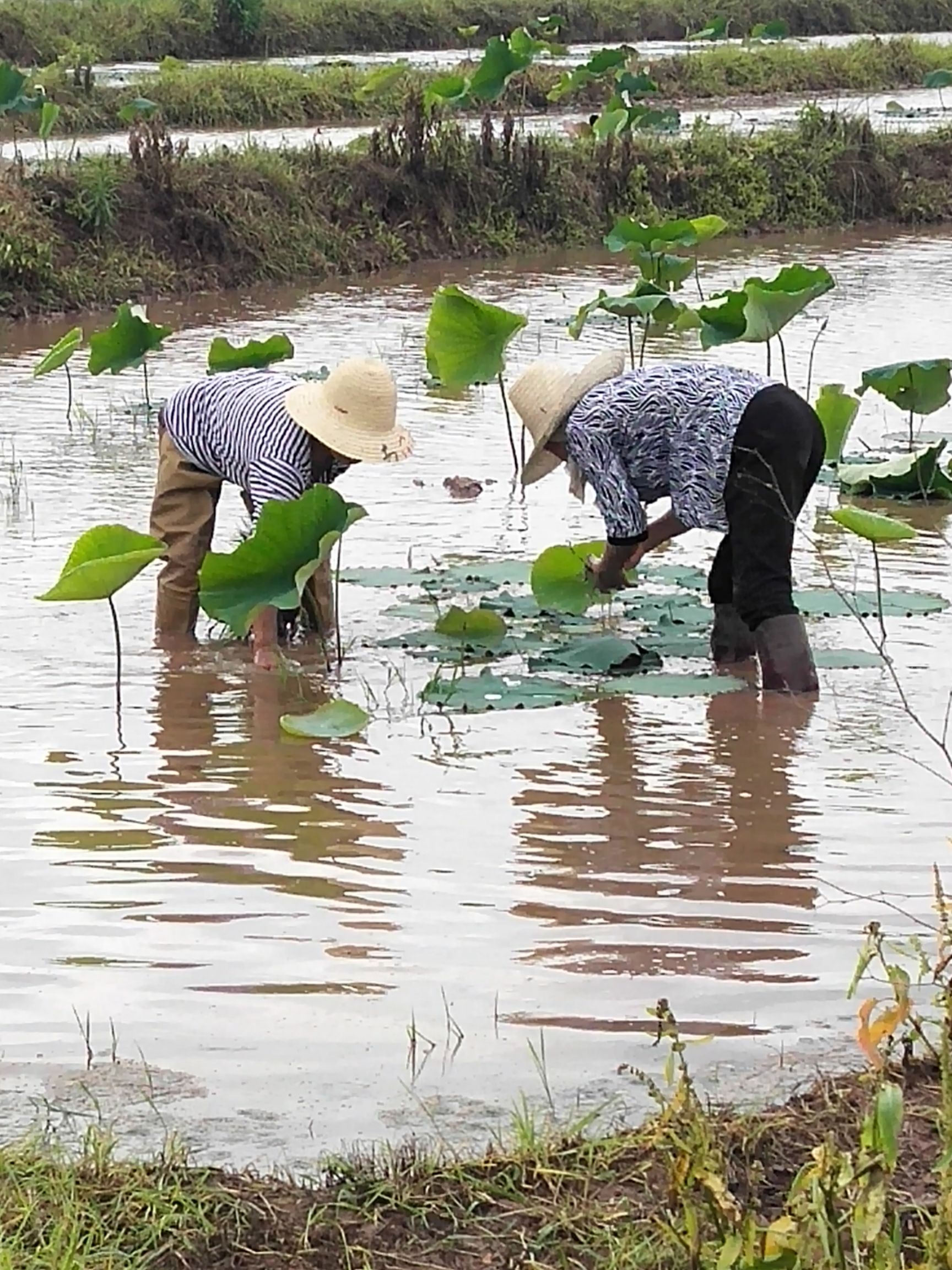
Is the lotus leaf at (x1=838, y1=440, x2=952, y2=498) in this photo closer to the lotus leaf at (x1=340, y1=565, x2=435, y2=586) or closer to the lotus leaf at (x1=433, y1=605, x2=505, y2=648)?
the lotus leaf at (x1=340, y1=565, x2=435, y2=586)

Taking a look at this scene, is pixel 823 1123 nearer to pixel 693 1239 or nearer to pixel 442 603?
pixel 693 1239

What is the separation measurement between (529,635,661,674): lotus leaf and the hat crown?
81 centimetres

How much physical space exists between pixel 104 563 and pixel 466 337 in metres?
2.22

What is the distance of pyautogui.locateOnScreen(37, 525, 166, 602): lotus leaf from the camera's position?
14.7ft

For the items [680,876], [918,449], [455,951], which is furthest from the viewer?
[918,449]

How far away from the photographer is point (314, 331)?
1054 cm

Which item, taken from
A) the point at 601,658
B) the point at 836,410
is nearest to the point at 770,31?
the point at 836,410

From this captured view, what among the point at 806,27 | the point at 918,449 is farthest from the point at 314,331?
the point at 806,27

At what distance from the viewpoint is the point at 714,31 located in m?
23.8

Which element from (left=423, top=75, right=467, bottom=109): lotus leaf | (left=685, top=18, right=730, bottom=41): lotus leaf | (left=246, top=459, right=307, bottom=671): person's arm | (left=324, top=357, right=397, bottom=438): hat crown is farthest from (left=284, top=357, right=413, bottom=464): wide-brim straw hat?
(left=685, top=18, right=730, bottom=41): lotus leaf

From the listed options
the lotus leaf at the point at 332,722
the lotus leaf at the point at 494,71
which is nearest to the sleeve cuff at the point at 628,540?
the lotus leaf at the point at 332,722

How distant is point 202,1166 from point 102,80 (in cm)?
1731

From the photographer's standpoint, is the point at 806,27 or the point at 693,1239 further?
the point at 806,27

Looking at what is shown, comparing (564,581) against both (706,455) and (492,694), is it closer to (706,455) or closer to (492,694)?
(492,694)
